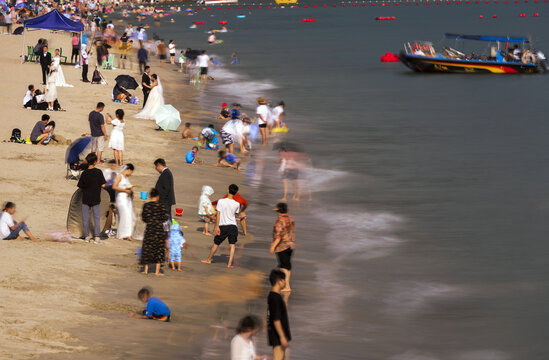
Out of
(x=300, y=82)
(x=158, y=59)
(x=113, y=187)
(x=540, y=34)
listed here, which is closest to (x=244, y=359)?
(x=113, y=187)

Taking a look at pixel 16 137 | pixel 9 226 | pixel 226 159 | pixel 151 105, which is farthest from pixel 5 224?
pixel 151 105

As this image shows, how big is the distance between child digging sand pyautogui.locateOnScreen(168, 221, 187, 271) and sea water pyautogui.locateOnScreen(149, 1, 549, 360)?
75.9 inches

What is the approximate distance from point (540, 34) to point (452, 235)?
80050mm

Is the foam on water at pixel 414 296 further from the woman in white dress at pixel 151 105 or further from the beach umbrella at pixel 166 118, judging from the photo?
the woman in white dress at pixel 151 105

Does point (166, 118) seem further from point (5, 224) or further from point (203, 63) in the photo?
point (203, 63)

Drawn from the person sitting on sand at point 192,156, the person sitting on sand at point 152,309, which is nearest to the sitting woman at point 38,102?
the person sitting on sand at point 192,156

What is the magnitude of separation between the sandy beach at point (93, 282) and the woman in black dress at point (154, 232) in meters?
0.42

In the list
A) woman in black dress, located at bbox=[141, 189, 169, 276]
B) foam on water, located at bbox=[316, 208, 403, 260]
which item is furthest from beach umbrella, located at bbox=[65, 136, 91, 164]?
foam on water, located at bbox=[316, 208, 403, 260]

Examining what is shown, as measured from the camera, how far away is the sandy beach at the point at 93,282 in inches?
464

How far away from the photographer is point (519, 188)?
2642 centimetres

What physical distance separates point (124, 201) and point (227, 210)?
2006 mm

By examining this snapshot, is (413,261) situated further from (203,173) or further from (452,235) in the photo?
(203,173)

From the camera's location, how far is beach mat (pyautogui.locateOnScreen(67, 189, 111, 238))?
1595 cm

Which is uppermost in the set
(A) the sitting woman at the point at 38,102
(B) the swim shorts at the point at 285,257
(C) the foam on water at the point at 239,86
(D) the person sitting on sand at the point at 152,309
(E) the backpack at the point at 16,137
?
(C) the foam on water at the point at 239,86
